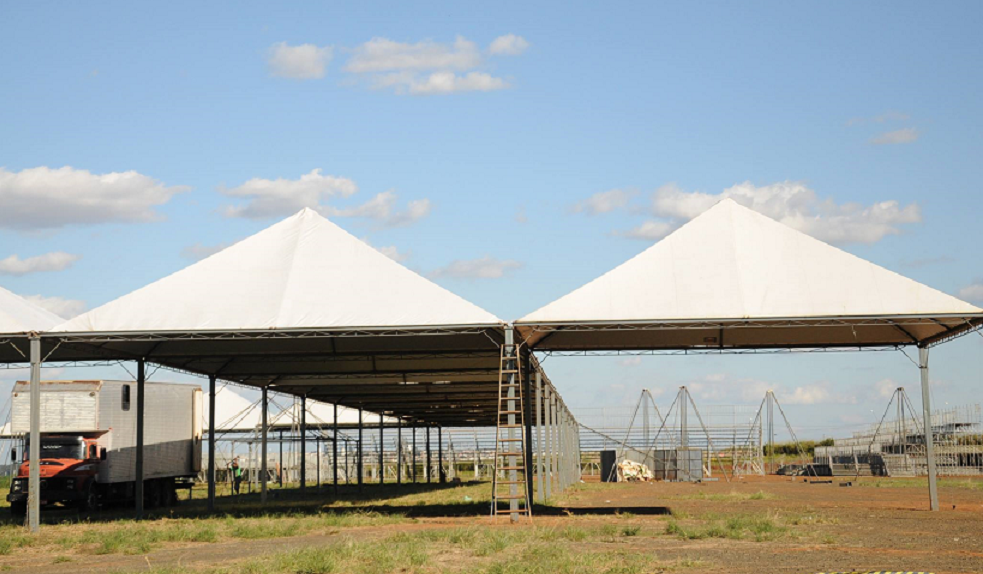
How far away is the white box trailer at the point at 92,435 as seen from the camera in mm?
30250

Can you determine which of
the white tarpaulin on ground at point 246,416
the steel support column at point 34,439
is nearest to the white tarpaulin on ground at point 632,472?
the white tarpaulin on ground at point 246,416

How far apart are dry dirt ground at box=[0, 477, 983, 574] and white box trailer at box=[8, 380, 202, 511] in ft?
32.6

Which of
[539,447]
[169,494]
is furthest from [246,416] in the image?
[539,447]

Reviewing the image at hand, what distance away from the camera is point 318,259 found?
25062 millimetres

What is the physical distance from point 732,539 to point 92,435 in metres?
20.0

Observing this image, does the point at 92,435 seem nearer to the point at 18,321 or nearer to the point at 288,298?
the point at 18,321

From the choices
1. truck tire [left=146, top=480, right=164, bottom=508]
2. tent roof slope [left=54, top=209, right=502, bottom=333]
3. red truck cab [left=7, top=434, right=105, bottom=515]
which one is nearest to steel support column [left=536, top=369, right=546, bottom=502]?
tent roof slope [left=54, top=209, right=502, bottom=333]

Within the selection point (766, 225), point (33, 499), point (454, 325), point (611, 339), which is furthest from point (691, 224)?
point (33, 499)

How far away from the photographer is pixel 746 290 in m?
22.9

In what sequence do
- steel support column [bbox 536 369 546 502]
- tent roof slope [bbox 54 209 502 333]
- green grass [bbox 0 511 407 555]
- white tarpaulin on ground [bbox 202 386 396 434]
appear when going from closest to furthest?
green grass [bbox 0 511 407 555]
tent roof slope [bbox 54 209 502 333]
steel support column [bbox 536 369 546 502]
white tarpaulin on ground [bbox 202 386 396 434]

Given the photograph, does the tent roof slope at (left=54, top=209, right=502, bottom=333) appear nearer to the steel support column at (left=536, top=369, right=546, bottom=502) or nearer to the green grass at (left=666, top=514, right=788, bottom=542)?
the steel support column at (left=536, top=369, right=546, bottom=502)

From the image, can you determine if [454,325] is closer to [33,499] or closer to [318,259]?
[318,259]

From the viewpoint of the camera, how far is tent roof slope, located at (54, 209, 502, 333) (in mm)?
22844

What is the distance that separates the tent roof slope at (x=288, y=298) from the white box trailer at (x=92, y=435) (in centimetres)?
807
